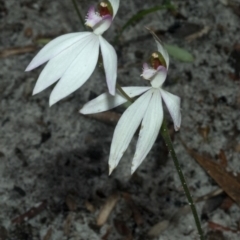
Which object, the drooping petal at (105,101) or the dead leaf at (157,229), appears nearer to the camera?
the drooping petal at (105,101)

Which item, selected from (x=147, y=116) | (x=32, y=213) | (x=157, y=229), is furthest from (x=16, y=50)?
(x=147, y=116)

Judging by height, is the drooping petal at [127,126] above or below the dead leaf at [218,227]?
above

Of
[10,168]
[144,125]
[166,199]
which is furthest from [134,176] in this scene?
[144,125]

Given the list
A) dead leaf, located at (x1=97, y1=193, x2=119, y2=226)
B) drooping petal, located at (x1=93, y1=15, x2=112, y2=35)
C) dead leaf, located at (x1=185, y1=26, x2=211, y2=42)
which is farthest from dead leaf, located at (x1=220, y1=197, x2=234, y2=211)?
drooping petal, located at (x1=93, y1=15, x2=112, y2=35)

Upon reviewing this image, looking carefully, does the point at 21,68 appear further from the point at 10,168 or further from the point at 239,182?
the point at 239,182

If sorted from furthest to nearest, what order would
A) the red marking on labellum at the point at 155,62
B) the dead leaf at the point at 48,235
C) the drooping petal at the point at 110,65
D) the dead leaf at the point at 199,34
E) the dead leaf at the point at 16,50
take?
the dead leaf at the point at 199,34 → the dead leaf at the point at 16,50 → the dead leaf at the point at 48,235 → the red marking on labellum at the point at 155,62 → the drooping petal at the point at 110,65

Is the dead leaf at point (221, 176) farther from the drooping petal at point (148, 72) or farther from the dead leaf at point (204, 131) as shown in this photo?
the drooping petal at point (148, 72)

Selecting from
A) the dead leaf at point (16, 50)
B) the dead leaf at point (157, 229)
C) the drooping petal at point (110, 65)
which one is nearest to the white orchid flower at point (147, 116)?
the drooping petal at point (110, 65)
